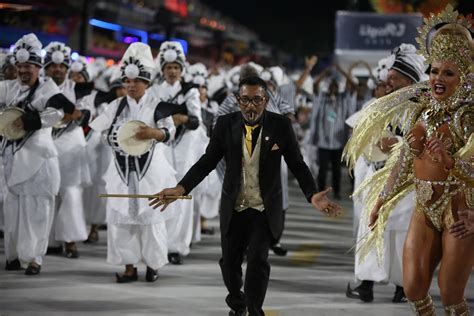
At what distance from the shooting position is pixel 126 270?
9594 millimetres

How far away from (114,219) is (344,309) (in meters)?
2.42

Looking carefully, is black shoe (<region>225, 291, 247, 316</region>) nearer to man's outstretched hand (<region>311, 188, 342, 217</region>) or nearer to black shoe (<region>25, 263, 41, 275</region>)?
man's outstretched hand (<region>311, 188, 342, 217</region>)

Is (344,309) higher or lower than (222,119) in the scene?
lower

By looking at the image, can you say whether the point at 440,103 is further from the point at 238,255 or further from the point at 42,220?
the point at 42,220

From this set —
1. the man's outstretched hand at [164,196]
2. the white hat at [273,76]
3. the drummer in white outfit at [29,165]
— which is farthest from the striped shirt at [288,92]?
the man's outstretched hand at [164,196]

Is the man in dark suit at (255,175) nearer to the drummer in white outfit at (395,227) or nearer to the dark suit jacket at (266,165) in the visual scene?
the dark suit jacket at (266,165)

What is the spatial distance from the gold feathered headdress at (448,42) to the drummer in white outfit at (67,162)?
5547 mm

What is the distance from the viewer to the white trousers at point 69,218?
1098cm

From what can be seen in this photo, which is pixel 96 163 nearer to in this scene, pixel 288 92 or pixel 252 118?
pixel 288 92

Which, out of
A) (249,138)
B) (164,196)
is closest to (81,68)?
(249,138)

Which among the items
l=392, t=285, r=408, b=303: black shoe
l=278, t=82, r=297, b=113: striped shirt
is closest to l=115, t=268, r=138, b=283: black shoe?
l=392, t=285, r=408, b=303: black shoe

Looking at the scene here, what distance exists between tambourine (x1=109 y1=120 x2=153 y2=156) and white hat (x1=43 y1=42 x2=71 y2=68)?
7.65 feet

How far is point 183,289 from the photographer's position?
9.25 meters

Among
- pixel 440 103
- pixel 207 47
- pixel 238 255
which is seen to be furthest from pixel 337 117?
pixel 207 47
